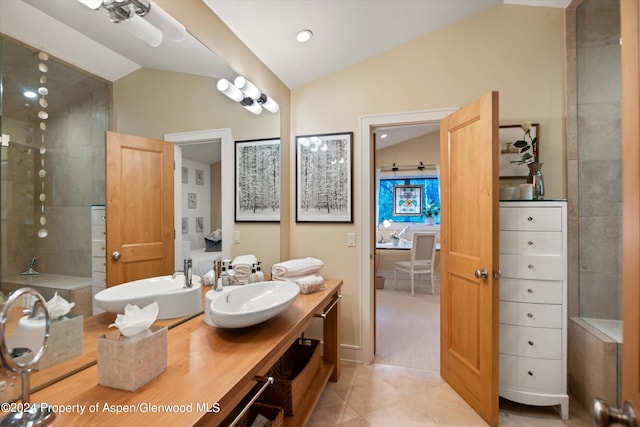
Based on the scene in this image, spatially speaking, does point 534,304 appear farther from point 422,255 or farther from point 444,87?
point 422,255

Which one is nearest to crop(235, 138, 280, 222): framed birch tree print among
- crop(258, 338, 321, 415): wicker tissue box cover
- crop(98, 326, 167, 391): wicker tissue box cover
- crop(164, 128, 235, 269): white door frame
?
crop(164, 128, 235, 269): white door frame

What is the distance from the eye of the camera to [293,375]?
204cm

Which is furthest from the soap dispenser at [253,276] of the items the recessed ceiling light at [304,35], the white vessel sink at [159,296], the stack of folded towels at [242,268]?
the recessed ceiling light at [304,35]

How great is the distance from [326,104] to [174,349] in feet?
7.25

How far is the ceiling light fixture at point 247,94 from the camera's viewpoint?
74.5 inches

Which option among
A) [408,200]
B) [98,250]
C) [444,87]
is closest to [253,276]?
[98,250]

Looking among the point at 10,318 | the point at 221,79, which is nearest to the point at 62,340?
the point at 10,318

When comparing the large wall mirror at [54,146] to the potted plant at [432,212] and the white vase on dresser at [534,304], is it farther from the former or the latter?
the potted plant at [432,212]

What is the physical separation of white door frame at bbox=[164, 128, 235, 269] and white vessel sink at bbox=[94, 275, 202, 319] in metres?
0.11

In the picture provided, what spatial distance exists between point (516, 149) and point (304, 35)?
1.76 m

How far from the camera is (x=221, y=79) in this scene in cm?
186

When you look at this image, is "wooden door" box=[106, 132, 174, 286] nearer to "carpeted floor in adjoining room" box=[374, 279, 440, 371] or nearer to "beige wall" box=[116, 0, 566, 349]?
"beige wall" box=[116, 0, 566, 349]

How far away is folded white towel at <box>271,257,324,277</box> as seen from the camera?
85.4 inches

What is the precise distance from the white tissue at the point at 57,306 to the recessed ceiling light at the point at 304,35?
202 centimetres
